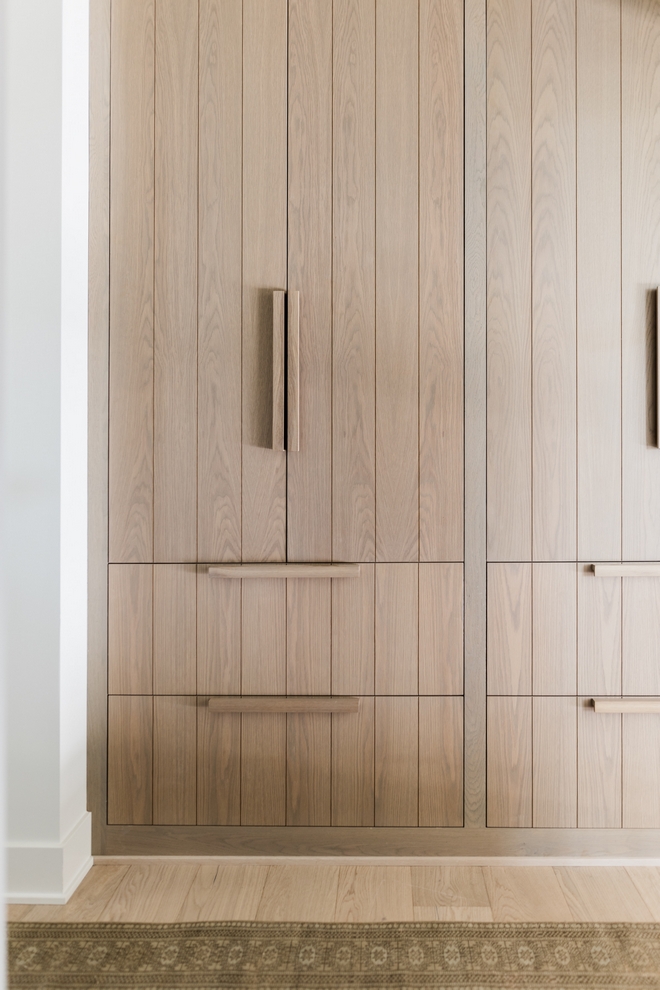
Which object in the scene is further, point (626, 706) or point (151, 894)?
point (626, 706)

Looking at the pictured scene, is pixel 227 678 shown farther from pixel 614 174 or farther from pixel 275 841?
pixel 614 174

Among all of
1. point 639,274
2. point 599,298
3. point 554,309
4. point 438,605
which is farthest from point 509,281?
point 438,605

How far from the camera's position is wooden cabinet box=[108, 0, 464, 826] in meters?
1.99

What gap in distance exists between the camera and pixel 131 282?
2.01 m

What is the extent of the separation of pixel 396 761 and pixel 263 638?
50 centimetres

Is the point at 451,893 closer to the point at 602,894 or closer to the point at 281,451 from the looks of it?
the point at 602,894

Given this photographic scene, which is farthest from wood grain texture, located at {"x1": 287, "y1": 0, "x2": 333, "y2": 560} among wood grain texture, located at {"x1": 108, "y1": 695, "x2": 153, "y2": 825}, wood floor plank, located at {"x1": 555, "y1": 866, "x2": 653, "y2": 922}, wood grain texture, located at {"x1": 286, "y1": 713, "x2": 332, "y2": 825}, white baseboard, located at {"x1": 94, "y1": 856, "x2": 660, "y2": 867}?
wood floor plank, located at {"x1": 555, "y1": 866, "x2": 653, "y2": 922}

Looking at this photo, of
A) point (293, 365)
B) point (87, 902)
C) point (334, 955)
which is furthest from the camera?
point (293, 365)

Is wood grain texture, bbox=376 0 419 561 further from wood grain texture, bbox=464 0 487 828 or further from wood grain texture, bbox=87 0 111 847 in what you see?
wood grain texture, bbox=87 0 111 847

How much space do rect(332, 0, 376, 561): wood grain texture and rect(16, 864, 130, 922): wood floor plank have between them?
104 centimetres

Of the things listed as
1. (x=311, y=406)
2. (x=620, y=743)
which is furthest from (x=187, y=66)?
(x=620, y=743)

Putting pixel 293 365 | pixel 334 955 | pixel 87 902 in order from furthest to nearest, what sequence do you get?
pixel 293 365 < pixel 87 902 < pixel 334 955

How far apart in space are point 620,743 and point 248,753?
Answer: 102 cm

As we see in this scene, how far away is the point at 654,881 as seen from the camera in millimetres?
1922
